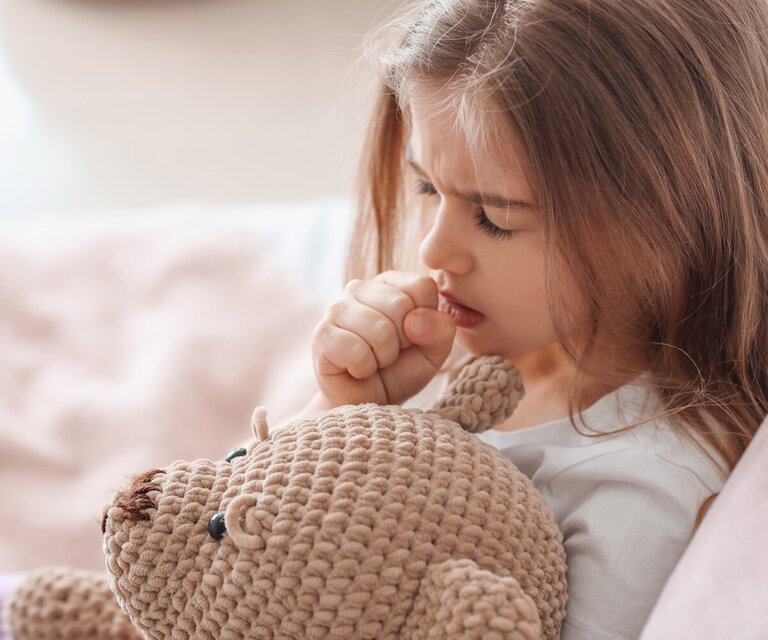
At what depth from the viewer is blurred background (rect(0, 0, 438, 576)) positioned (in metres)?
1.13

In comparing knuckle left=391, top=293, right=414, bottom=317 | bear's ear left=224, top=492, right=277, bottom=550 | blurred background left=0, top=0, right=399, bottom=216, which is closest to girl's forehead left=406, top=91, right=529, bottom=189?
knuckle left=391, top=293, right=414, bottom=317

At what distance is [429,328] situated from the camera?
762 millimetres

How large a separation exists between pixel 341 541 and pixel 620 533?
0.87 feet

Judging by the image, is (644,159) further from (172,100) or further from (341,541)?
(172,100)

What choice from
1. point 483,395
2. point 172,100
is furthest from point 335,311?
point 172,100

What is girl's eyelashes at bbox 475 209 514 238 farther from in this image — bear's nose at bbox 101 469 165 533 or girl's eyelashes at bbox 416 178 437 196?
bear's nose at bbox 101 469 165 533

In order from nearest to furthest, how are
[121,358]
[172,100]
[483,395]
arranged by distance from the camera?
[483,395] < [121,358] < [172,100]

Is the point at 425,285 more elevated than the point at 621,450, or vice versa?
the point at 425,285

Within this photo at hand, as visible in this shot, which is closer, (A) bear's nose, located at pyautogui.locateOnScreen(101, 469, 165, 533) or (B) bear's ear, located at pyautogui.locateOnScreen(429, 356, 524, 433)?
(A) bear's nose, located at pyautogui.locateOnScreen(101, 469, 165, 533)

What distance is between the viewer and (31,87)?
7.48 feet

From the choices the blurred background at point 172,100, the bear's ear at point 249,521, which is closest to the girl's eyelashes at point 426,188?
the bear's ear at point 249,521

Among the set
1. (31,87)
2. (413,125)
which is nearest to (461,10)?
(413,125)

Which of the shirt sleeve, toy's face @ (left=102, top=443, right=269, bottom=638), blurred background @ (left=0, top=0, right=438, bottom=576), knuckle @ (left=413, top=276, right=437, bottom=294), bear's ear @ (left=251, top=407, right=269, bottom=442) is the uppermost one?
A: knuckle @ (left=413, top=276, right=437, bottom=294)

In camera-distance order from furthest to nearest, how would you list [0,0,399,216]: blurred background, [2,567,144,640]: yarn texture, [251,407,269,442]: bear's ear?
[0,0,399,216]: blurred background
[2,567,144,640]: yarn texture
[251,407,269,442]: bear's ear
